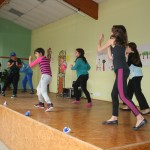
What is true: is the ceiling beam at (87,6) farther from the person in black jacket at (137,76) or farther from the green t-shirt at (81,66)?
the person in black jacket at (137,76)

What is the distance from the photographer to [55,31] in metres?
8.13

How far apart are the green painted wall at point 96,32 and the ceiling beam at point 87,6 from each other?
0.14 metres

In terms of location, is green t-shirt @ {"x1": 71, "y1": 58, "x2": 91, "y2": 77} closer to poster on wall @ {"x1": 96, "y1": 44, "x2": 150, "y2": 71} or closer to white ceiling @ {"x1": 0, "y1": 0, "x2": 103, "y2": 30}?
poster on wall @ {"x1": 96, "y1": 44, "x2": 150, "y2": 71}

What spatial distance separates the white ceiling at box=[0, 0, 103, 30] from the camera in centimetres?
684

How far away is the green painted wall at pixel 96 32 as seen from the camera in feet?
16.3

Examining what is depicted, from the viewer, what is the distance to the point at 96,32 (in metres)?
6.22

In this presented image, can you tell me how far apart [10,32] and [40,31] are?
4.13 ft

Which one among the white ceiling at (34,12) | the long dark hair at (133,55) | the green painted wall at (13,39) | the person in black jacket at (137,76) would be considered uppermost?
the white ceiling at (34,12)

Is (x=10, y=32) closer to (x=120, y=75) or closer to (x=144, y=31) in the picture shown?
(x=144, y=31)

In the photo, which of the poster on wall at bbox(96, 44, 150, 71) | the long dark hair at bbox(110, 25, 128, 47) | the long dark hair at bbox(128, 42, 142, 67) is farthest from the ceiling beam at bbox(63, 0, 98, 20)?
the long dark hair at bbox(110, 25, 128, 47)

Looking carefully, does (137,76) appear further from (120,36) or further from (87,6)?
A: (87,6)

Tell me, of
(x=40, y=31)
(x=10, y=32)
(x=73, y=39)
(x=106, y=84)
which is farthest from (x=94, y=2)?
(x=10, y=32)

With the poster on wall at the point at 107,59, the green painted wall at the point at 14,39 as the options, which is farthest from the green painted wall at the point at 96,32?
the green painted wall at the point at 14,39

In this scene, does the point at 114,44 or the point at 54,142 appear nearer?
the point at 54,142
